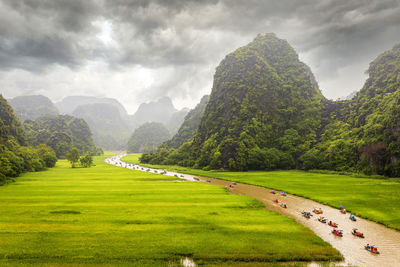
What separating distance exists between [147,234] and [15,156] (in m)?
84.2

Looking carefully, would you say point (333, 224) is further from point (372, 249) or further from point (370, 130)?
point (370, 130)

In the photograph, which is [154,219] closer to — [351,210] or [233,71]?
[351,210]

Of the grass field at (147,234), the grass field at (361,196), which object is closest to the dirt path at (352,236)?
the grass field at (147,234)

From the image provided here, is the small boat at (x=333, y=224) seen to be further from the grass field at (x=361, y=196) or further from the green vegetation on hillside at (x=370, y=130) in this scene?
the green vegetation on hillside at (x=370, y=130)

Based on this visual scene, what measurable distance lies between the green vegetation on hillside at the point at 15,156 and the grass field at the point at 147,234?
3583cm

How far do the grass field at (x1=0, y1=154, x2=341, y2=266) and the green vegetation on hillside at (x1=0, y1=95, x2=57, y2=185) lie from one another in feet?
118

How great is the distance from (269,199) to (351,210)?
48.5 ft

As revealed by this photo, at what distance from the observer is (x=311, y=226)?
3053 cm

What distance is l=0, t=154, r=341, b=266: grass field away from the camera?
830 inches

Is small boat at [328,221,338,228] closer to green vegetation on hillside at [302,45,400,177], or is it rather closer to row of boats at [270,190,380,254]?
row of boats at [270,190,380,254]

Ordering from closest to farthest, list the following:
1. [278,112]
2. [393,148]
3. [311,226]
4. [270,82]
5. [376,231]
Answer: [376,231] < [311,226] < [393,148] < [278,112] < [270,82]

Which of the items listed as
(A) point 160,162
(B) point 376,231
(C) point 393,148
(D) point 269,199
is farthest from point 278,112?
(B) point 376,231

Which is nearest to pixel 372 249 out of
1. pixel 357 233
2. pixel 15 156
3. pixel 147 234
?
pixel 357 233

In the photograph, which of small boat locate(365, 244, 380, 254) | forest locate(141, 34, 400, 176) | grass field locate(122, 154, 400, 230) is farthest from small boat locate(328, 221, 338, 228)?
forest locate(141, 34, 400, 176)
